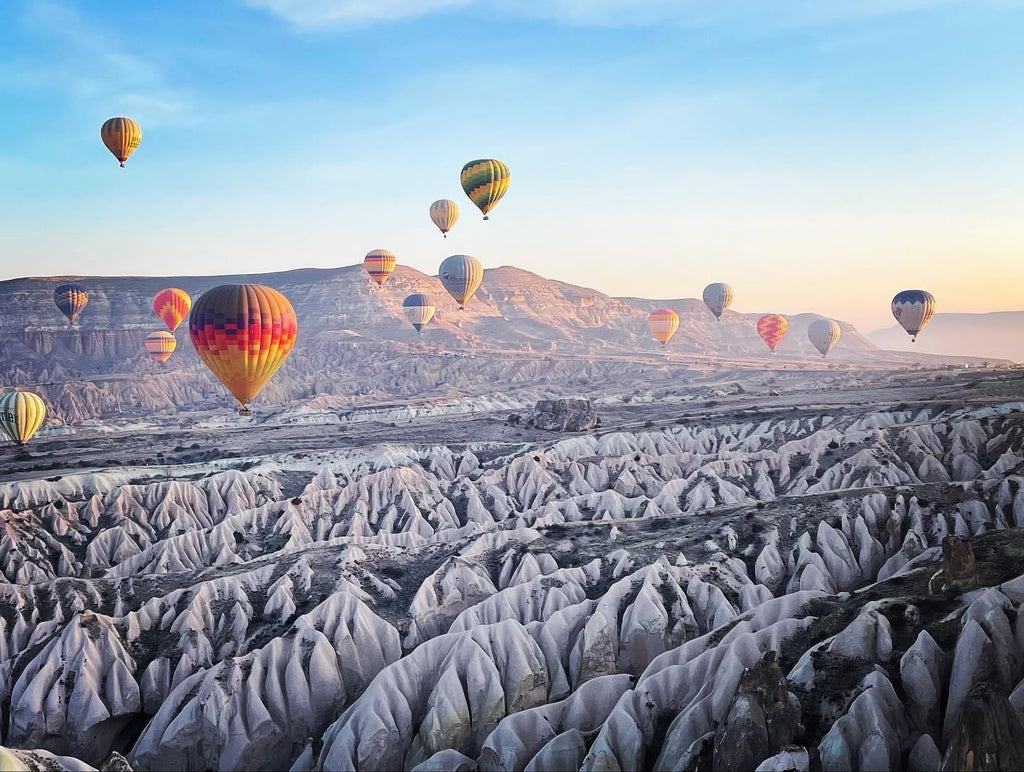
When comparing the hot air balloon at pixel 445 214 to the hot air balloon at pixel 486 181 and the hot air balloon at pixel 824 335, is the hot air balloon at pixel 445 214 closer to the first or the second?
the hot air balloon at pixel 486 181

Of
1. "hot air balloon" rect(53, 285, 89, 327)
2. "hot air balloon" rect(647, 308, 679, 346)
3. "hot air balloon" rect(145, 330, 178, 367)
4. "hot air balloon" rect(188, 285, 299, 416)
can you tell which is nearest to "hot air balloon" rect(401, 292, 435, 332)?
"hot air balloon" rect(145, 330, 178, 367)

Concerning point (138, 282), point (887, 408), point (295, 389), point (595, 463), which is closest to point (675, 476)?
point (595, 463)

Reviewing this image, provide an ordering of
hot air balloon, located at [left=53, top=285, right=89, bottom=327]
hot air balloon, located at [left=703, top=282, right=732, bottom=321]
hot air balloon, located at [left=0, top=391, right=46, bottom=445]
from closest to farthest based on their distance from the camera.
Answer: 1. hot air balloon, located at [left=0, top=391, right=46, bottom=445]
2. hot air balloon, located at [left=53, top=285, right=89, bottom=327]
3. hot air balloon, located at [left=703, top=282, right=732, bottom=321]

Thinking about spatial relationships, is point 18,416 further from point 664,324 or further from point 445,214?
point 664,324

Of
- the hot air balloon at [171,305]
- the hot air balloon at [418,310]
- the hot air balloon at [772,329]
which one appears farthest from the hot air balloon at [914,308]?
the hot air balloon at [171,305]

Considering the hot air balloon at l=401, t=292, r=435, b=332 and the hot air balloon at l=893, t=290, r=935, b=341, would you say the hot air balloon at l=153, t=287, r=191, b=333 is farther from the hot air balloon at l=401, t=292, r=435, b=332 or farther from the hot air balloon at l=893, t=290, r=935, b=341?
the hot air balloon at l=893, t=290, r=935, b=341

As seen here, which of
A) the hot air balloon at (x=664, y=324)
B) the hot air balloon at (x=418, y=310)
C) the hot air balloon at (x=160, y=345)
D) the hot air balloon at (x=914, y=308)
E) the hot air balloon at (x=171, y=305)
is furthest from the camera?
the hot air balloon at (x=664, y=324)
